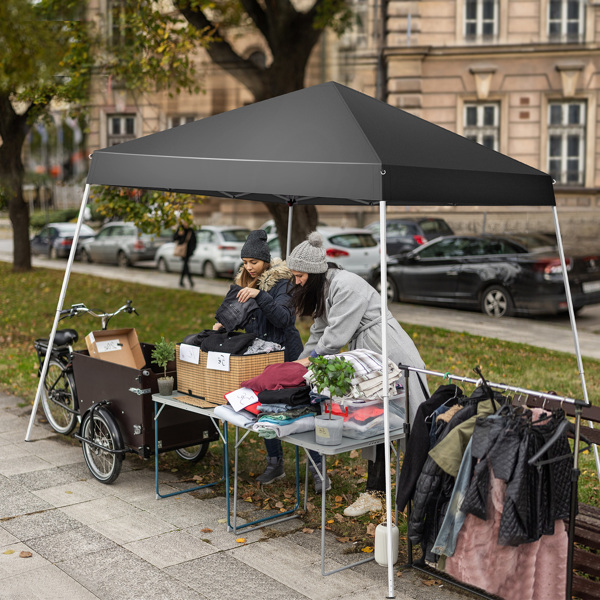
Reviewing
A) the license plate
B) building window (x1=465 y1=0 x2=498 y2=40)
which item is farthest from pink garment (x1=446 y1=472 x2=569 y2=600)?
building window (x1=465 y1=0 x2=498 y2=40)

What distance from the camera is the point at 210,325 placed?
43.2ft

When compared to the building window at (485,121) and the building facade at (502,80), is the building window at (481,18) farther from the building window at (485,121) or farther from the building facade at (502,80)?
the building window at (485,121)

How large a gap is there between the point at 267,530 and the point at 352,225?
79.4 feet

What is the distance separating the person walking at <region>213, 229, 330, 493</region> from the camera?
18.7 ft

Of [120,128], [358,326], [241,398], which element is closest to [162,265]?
[120,128]

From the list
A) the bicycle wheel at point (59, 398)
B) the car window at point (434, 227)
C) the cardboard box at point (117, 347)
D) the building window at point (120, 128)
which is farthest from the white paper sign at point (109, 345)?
the building window at point (120, 128)

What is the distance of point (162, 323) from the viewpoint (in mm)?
13398

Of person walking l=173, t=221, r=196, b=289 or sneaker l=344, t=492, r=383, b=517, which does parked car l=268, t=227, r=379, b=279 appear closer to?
person walking l=173, t=221, r=196, b=289

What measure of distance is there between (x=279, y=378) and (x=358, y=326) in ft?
2.14

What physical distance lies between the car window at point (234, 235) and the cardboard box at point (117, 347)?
48.7 ft

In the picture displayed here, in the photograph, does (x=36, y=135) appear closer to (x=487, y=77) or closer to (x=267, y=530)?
(x=487, y=77)

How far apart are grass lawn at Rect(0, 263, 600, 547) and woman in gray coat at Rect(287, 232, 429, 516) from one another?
0.72 meters

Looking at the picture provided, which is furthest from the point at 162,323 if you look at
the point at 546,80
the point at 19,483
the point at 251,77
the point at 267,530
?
the point at 546,80

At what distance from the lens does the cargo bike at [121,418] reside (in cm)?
582
